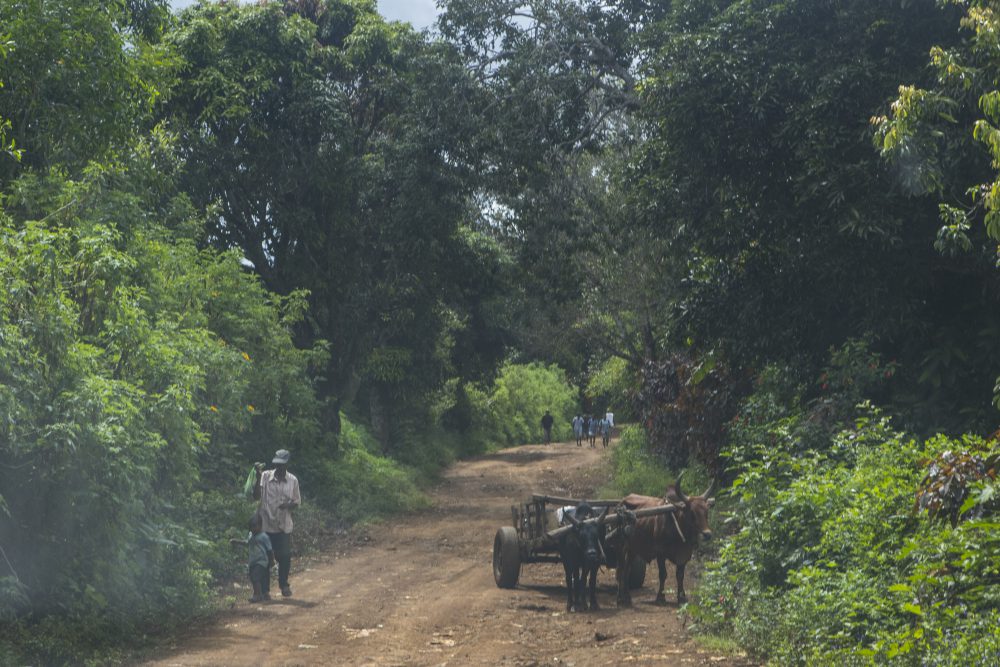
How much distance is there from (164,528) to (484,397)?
121 ft

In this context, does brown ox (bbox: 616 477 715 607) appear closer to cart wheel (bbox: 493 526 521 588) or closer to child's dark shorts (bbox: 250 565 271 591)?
cart wheel (bbox: 493 526 521 588)

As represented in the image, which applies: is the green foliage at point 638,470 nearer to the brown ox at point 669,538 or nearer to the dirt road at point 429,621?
the dirt road at point 429,621

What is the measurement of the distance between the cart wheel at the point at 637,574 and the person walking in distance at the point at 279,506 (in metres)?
4.18

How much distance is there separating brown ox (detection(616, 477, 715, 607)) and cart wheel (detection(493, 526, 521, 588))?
60.0 inches

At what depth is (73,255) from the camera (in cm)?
1170

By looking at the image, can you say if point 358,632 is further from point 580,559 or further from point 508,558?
point 508,558

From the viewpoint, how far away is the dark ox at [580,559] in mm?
12469

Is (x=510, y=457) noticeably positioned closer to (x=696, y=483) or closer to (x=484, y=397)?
(x=484, y=397)

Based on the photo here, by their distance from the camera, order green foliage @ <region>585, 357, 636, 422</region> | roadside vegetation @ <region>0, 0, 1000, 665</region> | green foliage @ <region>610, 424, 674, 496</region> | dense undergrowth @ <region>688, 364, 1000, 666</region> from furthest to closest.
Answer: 1. green foliage @ <region>585, 357, 636, 422</region>
2. green foliage @ <region>610, 424, 674, 496</region>
3. roadside vegetation @ <region>0, 0, 1000, 665</region>
4. dense undergrowth @ <region>688, 364, 1000, 666</region>

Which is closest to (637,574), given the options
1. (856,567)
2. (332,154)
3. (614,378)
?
(856,567)

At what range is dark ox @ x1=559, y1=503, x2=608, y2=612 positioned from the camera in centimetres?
1247

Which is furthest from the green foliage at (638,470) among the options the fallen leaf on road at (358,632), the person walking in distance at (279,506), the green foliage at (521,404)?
the green foliage at (521,404)

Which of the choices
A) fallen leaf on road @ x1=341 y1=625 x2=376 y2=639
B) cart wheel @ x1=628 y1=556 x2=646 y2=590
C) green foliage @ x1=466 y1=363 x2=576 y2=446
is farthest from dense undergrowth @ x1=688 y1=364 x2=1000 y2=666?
green foliage @ x1=466 y1=363 x2=576 y2=446

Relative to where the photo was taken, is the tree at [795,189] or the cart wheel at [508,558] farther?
the cart wheel at [508,558]
